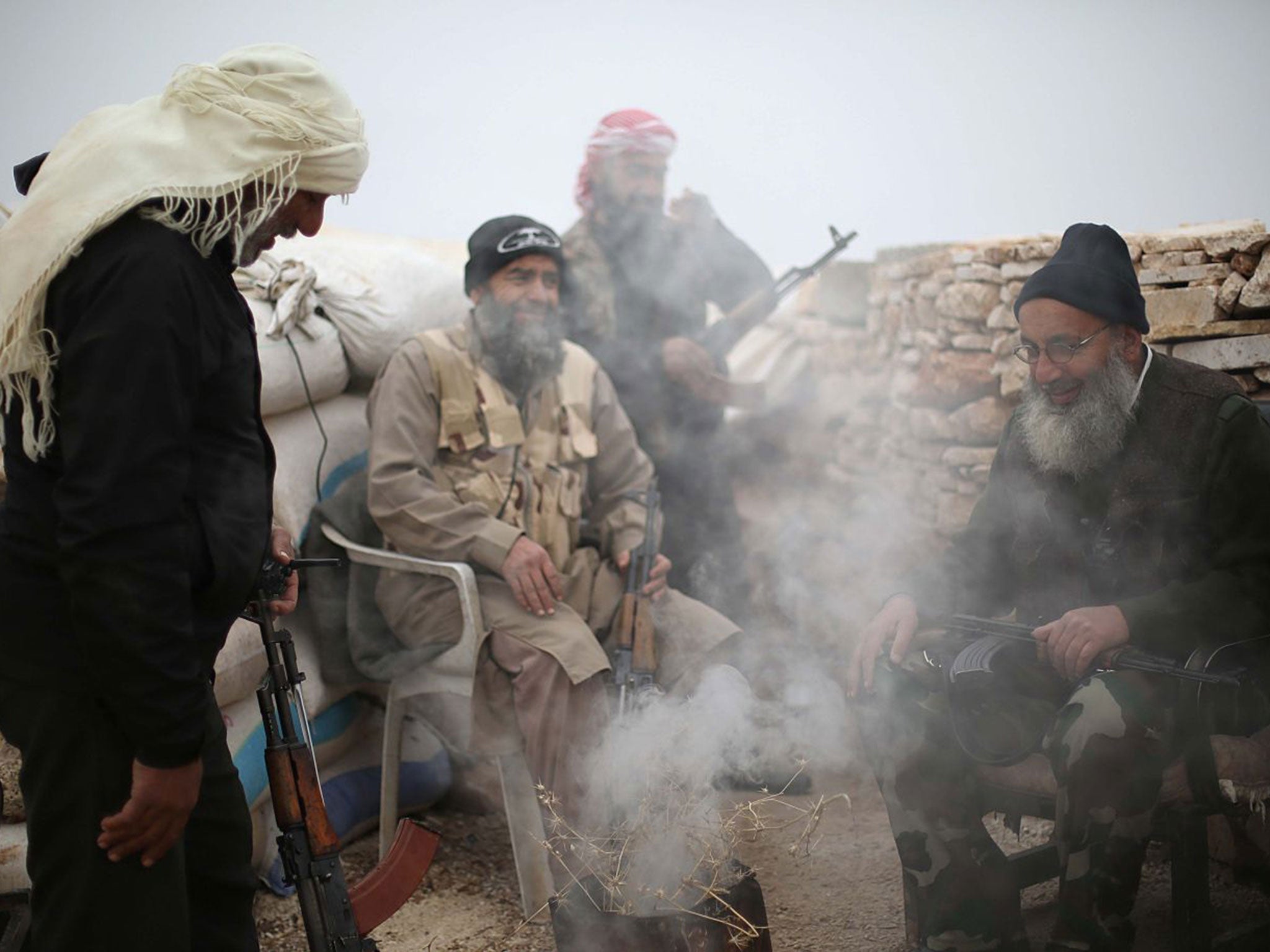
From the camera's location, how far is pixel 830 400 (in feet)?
24.9

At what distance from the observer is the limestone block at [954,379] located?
5.18 metres

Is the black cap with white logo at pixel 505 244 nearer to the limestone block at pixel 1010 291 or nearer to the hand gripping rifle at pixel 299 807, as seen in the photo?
the hand gripping rifle at pixel 299 807

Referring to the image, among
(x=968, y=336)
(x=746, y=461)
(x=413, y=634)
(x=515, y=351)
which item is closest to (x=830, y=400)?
(x=746, y=461)

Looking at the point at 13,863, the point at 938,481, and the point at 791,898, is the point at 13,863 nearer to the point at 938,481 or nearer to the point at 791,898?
the point at 791,898

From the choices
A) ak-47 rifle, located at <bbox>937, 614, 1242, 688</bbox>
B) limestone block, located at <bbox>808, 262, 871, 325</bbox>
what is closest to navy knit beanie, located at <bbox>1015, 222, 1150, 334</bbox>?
ak-47 rifle, located at <bbox>937, 614, 1242, 688</bbox>

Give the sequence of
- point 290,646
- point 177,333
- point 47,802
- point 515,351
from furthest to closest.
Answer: point 515,351, point 290,646, point 47,802, point 177,333

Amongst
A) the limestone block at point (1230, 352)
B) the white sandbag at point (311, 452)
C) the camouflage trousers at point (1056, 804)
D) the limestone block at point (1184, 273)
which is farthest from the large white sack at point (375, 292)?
the limestone block at point (1230, 352)

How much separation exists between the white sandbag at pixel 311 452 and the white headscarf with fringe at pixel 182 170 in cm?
171

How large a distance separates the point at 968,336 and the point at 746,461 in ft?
8.26

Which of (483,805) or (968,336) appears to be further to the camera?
(968,336)

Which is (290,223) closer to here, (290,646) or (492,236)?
(290,646)

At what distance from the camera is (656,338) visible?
→ 5402 millimetres

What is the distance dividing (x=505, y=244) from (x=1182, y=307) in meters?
2.40

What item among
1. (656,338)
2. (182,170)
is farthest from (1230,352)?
(182,170)
